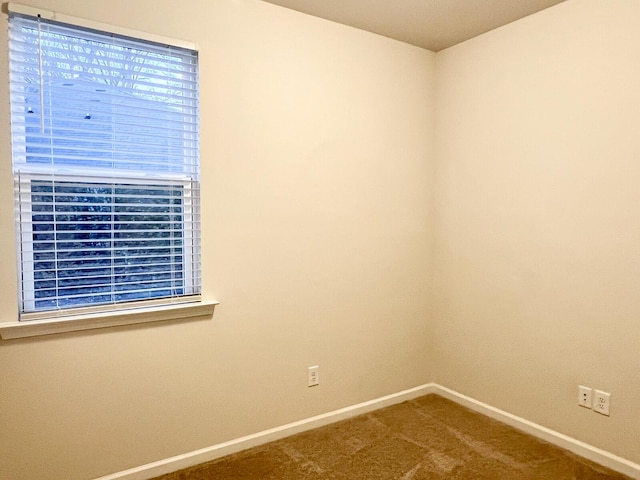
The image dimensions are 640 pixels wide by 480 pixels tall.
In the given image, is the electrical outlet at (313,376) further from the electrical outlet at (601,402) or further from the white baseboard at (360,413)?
the electrical outlet at (601,402)

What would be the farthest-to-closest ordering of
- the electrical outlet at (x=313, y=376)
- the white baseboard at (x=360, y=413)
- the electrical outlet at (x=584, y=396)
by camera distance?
the electrical outlet at (x=313, y=376)
the electrical outlet at (x=584, y=396)
the white baseboard at (x=360, y=413)

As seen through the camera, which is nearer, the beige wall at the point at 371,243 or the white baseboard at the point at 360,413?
the beige wall at the point at 371,243

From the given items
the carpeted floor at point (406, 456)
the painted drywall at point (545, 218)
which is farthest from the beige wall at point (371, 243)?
the carpeted floor at point (406, 456)

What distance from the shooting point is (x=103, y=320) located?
205cm

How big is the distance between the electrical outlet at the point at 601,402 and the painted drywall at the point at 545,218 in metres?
0.03

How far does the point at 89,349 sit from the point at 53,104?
3.59 feet

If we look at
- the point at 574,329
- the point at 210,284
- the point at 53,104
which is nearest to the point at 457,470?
the point at 574,329

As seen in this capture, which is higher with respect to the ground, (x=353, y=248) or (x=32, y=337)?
(x=353, y=248)

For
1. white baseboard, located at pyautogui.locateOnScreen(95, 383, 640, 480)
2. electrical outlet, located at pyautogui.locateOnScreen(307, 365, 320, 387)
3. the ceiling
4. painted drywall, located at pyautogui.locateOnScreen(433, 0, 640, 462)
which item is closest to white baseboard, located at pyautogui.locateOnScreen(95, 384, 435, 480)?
white baseboard, located at pyautogui.locateOnScreen(95, 383, 640, 480)

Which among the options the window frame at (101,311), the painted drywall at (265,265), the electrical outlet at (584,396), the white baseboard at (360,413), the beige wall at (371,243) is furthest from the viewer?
the electrical outlet at (584,396)

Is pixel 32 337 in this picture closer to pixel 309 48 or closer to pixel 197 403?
pixel 197 403

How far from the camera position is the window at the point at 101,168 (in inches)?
74.6

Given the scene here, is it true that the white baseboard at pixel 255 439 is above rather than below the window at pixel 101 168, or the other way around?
below

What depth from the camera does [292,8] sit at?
2.50 m
